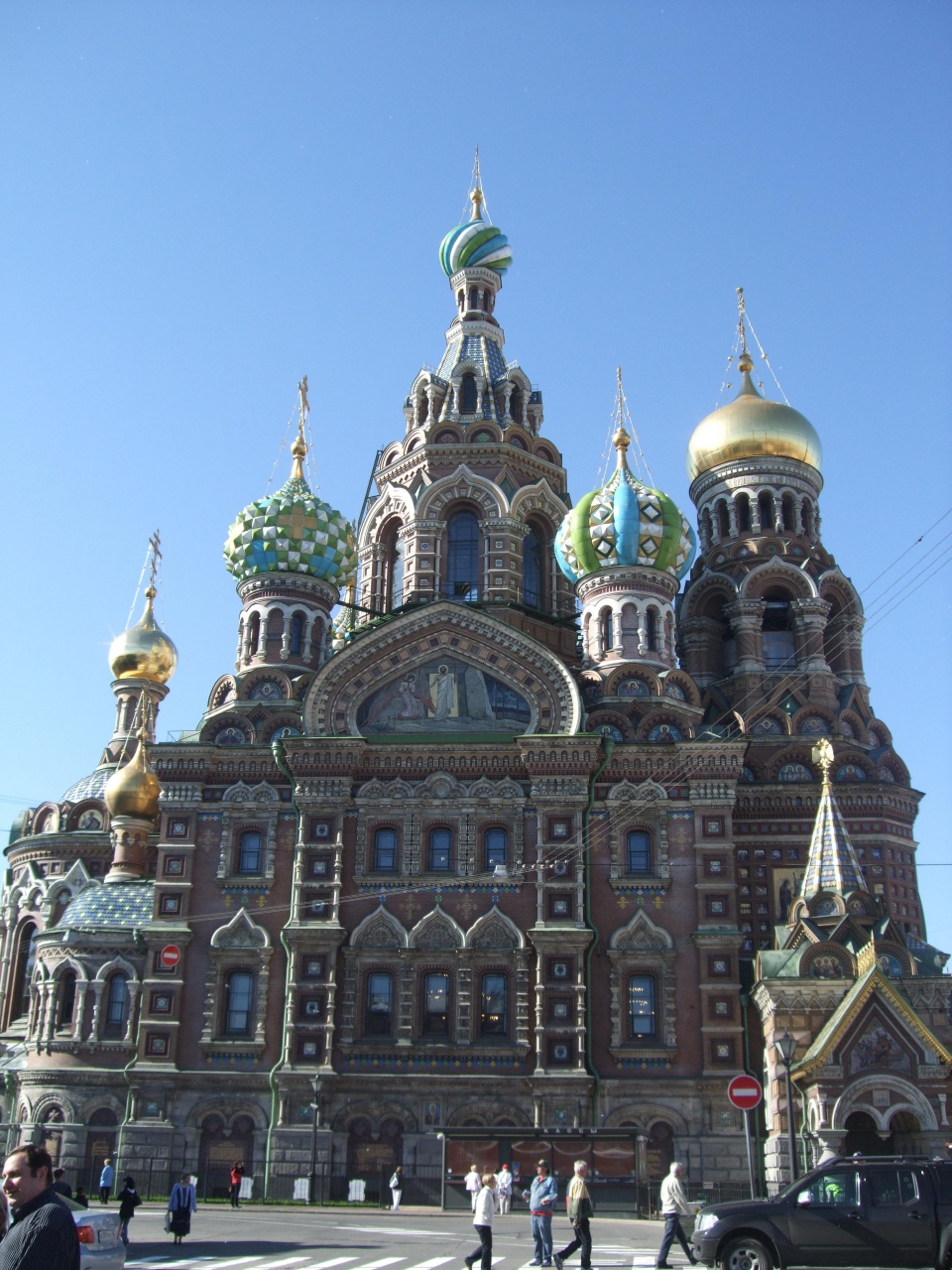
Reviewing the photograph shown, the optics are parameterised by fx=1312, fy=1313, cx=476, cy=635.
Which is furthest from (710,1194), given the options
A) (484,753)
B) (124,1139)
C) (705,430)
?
(705,430)

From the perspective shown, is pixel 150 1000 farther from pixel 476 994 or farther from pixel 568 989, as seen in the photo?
pixel 568 989

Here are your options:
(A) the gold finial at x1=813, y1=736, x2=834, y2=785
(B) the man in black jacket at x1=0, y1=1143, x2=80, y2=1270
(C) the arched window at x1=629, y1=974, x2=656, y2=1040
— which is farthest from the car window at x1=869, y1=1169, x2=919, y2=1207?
(A) the gold finial at x1=813, y1=736, x2=834, y2=785

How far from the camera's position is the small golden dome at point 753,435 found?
39.8 m

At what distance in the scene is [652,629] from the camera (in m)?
34.2

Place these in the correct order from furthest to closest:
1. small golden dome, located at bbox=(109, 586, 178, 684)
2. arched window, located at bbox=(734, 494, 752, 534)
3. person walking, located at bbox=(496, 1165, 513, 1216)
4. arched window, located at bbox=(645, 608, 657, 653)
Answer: small golden dome, located at bbox=(109, 586, 178, 684), arched window, located at bbox=(734, 494, 752, 534), arched window, located at bbox=(645, 608, 657, 653), person walking, located at bbox=(496, 1165, 513, 1216)

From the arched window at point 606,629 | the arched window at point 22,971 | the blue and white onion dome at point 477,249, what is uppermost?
the blue and white onion dome at point 477,249

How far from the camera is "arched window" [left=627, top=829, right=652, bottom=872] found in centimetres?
2969

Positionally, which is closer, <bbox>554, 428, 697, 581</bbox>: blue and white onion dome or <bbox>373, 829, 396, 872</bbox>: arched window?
<bbox>373, 829, 396, 872</bbox>: arched window

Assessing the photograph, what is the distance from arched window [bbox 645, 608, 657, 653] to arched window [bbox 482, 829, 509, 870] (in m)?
6.89

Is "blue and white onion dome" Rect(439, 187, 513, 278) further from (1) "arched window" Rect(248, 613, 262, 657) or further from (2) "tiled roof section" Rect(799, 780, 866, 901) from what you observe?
(2) "tiled roof section" Rect(799, 780, 866, 901)

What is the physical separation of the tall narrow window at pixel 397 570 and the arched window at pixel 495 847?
31.2ft

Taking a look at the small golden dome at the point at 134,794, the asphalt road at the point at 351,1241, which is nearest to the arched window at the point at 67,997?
the small golden dome at the point at 134,794

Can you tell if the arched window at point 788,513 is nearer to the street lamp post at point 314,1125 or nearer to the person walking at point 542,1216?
the street lamp post at point 314,1125

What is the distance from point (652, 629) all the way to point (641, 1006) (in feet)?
33.0
